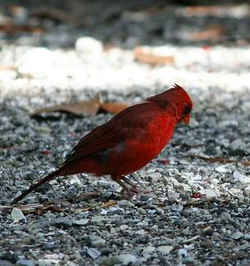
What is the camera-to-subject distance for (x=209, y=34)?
10.5 metres

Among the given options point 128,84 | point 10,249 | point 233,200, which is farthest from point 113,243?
point 128,84

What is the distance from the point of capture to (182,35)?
34.6 feet

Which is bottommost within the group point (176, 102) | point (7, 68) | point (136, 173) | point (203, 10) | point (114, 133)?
point (136, 173)

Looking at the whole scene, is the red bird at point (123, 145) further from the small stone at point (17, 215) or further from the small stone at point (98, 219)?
the small stone at point (98, 219)

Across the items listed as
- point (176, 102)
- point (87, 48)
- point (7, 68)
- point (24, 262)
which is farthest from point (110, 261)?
point (87, 48)

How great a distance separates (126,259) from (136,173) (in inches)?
60.2

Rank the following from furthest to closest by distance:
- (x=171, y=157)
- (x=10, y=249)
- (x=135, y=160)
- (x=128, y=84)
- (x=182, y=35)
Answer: (x=182, y=35) → (x=128, y=84) → (x=171, y=157) → (x=135, y=160) → (x=10, y=249)

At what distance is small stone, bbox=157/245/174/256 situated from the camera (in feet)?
12.5

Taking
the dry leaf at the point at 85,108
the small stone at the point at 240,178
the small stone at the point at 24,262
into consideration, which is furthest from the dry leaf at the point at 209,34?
the small stone at the point at 24,262

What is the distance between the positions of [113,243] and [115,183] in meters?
1.13

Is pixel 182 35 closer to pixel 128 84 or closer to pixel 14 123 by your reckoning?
pixel 128 84

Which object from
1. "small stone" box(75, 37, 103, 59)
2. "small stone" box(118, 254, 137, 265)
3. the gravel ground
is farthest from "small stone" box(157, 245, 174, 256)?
"small stone" box(75, 37, 103, 59)

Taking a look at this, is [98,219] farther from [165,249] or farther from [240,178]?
[240,178]

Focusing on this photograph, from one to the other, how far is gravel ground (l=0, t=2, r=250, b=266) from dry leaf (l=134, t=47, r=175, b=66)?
0.28 feet
